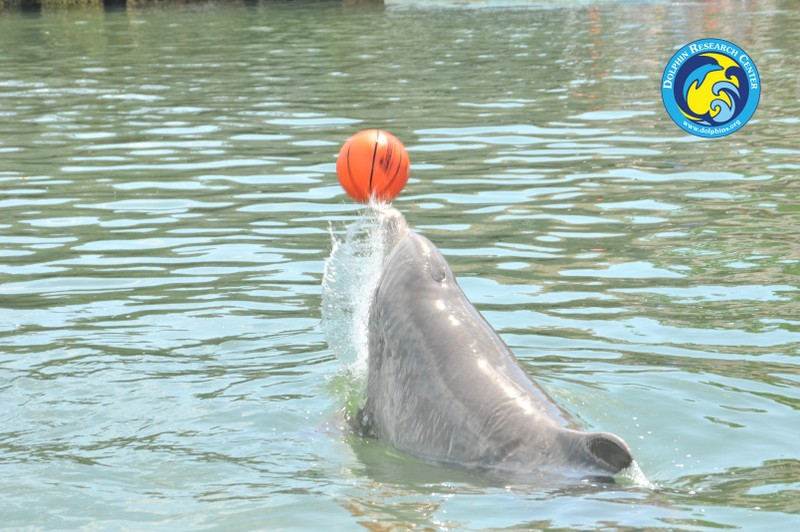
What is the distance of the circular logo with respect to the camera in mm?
13406

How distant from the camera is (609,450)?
489 cm

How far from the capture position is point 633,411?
683cm

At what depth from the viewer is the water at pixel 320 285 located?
566cm

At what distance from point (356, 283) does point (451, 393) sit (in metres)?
2.12

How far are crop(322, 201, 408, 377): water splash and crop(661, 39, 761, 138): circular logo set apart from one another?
600 centimetres

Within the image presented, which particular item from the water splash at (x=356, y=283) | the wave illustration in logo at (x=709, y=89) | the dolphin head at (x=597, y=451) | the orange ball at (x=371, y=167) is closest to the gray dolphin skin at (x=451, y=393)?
the dolphin head at (x=597, y=451)

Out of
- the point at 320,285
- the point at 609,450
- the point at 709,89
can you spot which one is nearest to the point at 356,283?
the point at 320,285

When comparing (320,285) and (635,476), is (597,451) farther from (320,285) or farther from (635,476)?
(320,285)

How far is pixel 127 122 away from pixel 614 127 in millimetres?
6378

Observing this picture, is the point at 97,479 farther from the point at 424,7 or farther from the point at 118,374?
the point at 424,7

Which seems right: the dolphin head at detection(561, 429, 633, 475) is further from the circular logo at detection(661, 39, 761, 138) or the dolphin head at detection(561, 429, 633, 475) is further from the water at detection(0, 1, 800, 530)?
the circular logo at detection(661, 39, 761, 138)

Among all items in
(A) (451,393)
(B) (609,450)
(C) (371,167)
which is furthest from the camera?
(C) (371,167)

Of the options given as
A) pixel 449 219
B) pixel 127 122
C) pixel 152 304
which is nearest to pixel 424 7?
pixel 127 122

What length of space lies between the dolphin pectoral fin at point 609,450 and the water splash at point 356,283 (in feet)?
6.50
